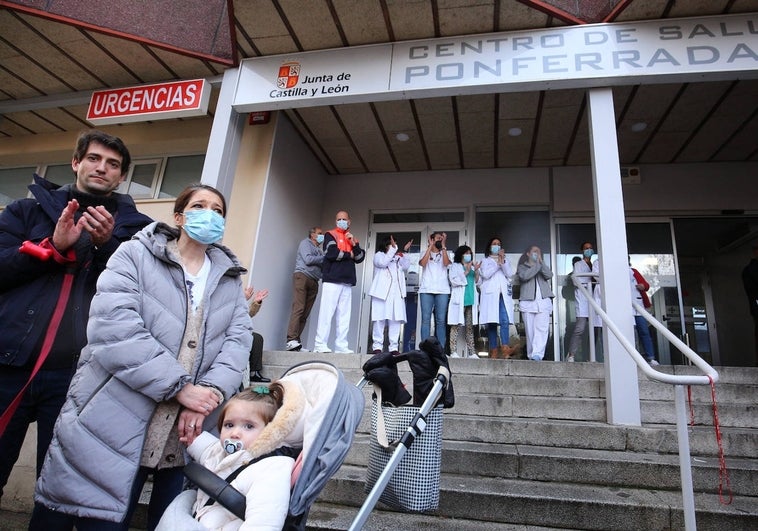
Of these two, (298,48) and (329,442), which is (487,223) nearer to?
(298,48)

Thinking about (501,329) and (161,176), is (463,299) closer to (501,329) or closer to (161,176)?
(501,329)

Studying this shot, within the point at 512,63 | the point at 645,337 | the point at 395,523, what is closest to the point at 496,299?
the point at 645,337

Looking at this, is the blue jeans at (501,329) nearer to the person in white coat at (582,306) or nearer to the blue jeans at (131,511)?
the person in white coat at (582,306)

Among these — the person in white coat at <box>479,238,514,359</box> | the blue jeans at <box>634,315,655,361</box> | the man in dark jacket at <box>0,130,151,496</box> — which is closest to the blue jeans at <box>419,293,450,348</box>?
the person in white coat at <box>479,238,514,359</box>

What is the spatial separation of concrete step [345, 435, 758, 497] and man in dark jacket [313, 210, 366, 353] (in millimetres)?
3037

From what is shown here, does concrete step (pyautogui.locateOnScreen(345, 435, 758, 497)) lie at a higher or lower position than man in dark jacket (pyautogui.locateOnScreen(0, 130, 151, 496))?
lower

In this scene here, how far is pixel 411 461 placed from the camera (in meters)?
2.18

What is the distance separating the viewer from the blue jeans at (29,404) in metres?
1.77

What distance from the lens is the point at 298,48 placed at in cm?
567

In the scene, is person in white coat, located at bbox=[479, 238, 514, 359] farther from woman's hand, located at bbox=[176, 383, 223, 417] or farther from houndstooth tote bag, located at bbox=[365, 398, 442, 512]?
woman's hand, located at bbox=[176, 383, 223, 417]

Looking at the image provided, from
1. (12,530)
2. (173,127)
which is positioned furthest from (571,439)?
(173,127)

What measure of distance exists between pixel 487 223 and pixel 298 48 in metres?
4.53

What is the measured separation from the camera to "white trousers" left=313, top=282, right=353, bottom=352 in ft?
20.7

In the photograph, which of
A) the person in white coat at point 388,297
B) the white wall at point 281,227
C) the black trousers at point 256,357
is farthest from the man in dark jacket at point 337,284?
the black trousers at point 256,357
